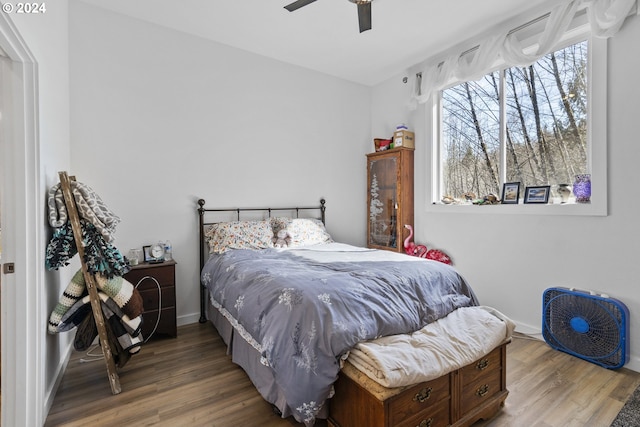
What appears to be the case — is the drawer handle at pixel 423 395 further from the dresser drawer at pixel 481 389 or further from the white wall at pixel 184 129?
the white wall at pixel 184 129

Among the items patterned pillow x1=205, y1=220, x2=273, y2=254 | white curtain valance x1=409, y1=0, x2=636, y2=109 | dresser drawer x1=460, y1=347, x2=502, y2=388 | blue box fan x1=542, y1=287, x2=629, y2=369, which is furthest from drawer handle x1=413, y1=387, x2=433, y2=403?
white curtain valance x1=409, y1=0, x2=636, y2=109

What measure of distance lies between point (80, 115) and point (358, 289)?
107 inches

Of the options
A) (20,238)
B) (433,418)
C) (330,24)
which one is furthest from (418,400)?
(330,24)

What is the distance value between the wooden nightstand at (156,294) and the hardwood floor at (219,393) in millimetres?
207

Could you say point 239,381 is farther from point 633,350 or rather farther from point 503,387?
point 633,350

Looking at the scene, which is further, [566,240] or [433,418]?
[566,240]

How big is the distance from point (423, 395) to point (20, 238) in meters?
2.05

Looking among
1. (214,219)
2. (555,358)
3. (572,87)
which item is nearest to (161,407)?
(214,219)

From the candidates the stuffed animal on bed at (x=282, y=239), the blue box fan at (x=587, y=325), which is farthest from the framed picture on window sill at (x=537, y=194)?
the stuffed animal on bed at (x=282, y=239)

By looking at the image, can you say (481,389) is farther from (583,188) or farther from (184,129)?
(184,129)

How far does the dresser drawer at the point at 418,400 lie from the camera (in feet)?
4.34

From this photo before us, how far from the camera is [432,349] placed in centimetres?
151

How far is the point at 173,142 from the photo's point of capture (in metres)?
2.99

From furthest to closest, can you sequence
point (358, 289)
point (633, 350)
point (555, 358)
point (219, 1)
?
point (219, 1)
point (555, 358)
point (633, 350)
point (358, 289)
